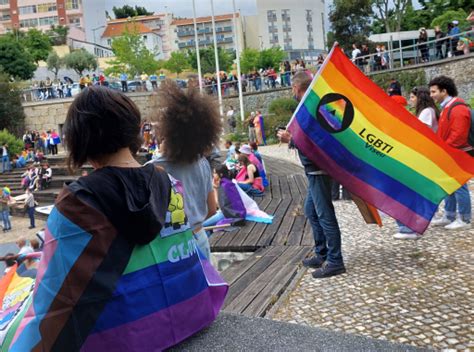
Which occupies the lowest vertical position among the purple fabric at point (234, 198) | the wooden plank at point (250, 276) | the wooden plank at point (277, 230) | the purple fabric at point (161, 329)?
the wooden plank at point (277, 230)

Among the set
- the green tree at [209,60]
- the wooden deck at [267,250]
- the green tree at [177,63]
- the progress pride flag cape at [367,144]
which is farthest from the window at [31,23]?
the progress pride flag cape at [367,144]

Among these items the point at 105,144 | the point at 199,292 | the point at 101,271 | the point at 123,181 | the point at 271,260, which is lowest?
the point at 271,260

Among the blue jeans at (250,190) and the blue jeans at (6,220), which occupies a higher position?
the blue jeans at (250,190)

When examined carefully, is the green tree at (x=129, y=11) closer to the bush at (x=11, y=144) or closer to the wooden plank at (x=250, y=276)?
the bush at (x=11, y=144)

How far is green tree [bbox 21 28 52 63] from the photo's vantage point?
67.3m

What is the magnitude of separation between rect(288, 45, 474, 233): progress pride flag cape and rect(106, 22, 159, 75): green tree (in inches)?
2135

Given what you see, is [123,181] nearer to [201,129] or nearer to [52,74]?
[201,129]

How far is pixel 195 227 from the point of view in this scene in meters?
3.05

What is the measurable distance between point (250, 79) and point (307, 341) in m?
34.1

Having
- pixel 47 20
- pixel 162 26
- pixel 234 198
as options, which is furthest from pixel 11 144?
pixel 162 26

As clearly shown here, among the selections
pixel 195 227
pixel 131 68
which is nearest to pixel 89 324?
pixel 195 227

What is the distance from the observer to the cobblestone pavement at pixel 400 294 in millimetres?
A: 3510

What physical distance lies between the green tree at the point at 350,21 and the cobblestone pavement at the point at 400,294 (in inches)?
1580

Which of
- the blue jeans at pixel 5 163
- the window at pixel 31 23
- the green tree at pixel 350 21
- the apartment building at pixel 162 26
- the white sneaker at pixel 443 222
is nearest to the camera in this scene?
the white sneaker at pixel 443 222
